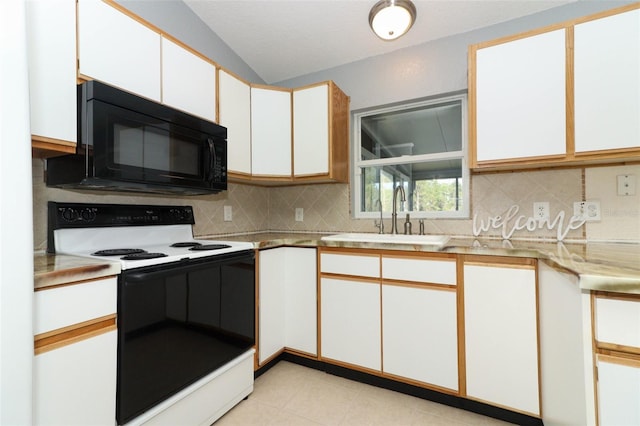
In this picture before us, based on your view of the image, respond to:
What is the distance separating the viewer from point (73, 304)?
102cm

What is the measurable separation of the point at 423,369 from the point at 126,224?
190 cm

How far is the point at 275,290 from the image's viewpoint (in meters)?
2.05

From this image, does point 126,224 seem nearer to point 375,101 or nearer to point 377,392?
point 377,392

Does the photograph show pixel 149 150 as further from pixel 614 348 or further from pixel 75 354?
pixel 614 348

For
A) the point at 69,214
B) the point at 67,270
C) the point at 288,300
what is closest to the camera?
the point at 67,270

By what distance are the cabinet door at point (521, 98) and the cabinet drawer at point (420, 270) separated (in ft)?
2.34

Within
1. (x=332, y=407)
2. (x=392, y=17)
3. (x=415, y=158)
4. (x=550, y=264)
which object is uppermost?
(x=392, y=17)

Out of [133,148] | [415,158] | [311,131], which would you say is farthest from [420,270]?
[133,148]

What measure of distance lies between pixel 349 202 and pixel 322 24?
1.38 meters

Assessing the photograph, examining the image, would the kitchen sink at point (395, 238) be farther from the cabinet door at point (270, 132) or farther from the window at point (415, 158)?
the cabinet door at point (270, 132)

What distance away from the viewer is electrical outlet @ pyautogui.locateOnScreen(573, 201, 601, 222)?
1760 mm

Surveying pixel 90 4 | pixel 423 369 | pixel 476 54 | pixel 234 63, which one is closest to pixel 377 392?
pixel 423 369

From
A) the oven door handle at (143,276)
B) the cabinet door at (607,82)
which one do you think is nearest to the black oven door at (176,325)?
the oven door handle at (143,276)

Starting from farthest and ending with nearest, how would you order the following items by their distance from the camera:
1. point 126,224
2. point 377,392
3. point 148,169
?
point 377,392, point 126,224, point 148,169
